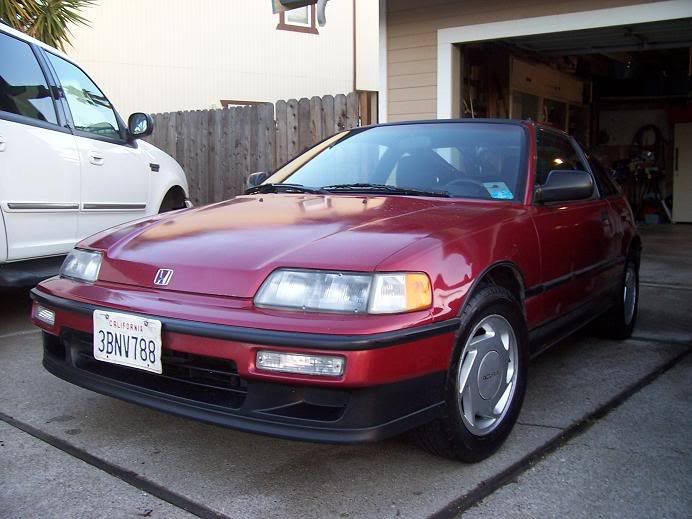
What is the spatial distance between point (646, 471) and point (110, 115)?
4743mm

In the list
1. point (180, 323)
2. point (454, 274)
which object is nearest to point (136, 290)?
point (180, 323)

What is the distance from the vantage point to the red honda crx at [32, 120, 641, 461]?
228 cm

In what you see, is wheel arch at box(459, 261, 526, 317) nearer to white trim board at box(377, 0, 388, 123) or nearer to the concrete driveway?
the concrete driveway

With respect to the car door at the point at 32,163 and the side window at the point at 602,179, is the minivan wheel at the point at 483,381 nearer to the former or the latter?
the side window at the point at 602,179

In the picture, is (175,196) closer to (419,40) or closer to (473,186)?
(419,40)

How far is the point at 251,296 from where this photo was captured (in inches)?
95.3

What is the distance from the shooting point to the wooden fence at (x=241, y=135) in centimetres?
775

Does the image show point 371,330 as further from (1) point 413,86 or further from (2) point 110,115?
(1) point 413,86

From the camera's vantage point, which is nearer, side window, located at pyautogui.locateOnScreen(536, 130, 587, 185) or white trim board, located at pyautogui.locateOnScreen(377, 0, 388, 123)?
side window, located at pyautogui.locateOnScreen(536, 130, 587, 185)

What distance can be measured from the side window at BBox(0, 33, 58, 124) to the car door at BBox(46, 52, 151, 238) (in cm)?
21

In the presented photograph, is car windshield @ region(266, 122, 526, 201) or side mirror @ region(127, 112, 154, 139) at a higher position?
side mirror @ region(127, 112, 154, 139)

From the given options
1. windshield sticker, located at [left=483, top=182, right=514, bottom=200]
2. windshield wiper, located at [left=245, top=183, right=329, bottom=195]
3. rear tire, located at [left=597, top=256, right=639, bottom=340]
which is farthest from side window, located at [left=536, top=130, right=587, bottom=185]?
windshield wiper, located at [left=245, top=183, right=329, bottom=195]

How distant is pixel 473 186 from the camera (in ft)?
11.3

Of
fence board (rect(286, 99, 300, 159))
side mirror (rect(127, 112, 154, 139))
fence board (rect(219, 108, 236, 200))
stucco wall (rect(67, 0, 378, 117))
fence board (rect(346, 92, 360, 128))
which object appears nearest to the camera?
side mirror (rect(127, 112, 154, 139))
